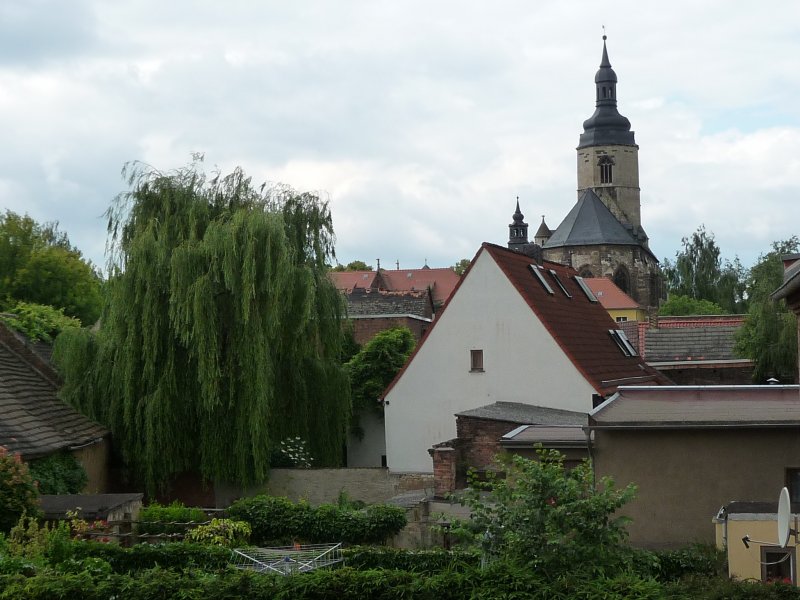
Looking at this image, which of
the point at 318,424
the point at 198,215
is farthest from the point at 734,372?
the point at 198,215

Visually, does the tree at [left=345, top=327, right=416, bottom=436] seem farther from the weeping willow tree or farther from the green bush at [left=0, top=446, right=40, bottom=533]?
the green bush at [left=0, top=446, right=40, bottom=533]

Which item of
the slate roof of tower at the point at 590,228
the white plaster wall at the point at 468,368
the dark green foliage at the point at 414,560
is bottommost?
the dark green foliage at the point at 414,560

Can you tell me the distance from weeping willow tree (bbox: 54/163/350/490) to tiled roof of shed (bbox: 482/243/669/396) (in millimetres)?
6396

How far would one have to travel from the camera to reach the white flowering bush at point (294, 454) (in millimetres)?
26141

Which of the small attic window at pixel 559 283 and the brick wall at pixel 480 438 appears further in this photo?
the small attic window at pixel 559 283

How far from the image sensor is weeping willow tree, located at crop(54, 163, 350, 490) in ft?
81.1

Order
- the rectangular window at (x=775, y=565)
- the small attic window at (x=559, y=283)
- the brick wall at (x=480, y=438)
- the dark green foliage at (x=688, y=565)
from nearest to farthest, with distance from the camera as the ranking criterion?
1. the rectangular window at (x=775, y=565)
2. the dark green foliage at (x=688, y=565)
3. the brick wall at (x=480, y=438)
4. the small attic window at (x=559, y=283)

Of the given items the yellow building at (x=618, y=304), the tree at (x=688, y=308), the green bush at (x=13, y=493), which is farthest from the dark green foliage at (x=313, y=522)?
the yellow building at (x=618, y=304)

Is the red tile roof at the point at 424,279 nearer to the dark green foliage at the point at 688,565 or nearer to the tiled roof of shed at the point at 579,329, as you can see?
the tiled roof of shed at the point at 579,329

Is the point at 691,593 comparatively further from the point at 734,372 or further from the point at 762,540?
the point at 734,372

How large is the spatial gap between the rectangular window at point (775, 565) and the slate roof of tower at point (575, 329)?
565 inches

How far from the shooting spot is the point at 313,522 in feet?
65.8

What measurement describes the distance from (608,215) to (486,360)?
85.7 m

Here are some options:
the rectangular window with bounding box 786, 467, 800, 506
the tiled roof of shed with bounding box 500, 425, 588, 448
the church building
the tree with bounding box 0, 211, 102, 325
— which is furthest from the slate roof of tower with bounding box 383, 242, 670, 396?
the church building
